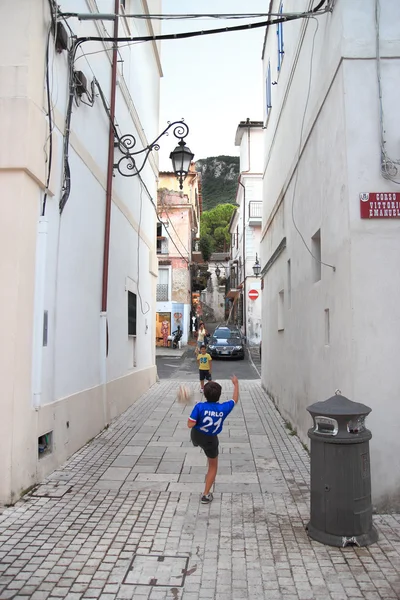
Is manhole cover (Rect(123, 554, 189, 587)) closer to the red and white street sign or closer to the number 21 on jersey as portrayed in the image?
the number 21 on jersey

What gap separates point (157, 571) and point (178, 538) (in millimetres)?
595

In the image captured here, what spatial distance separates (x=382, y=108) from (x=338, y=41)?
930mm

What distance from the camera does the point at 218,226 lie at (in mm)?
65125

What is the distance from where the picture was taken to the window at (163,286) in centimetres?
3130

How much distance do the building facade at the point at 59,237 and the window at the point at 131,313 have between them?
0.58m

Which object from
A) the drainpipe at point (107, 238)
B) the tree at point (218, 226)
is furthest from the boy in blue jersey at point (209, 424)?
the tree at point (218, 226)

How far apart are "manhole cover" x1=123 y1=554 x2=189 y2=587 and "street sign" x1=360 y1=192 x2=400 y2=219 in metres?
3.57

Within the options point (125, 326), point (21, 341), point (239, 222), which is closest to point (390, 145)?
point (21, 341)

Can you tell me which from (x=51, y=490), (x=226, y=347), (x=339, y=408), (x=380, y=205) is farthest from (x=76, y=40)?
(x=226, y=347)

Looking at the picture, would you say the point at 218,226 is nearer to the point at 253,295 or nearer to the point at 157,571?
the point at 253,295

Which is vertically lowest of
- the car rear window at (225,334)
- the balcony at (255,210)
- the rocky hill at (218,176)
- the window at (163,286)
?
the car rear window at (225,334)

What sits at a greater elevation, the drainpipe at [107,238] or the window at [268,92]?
the window at [268,92]

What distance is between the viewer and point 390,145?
16.6ft

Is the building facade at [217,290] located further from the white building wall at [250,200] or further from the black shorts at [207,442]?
the black shorts at [207,442]
